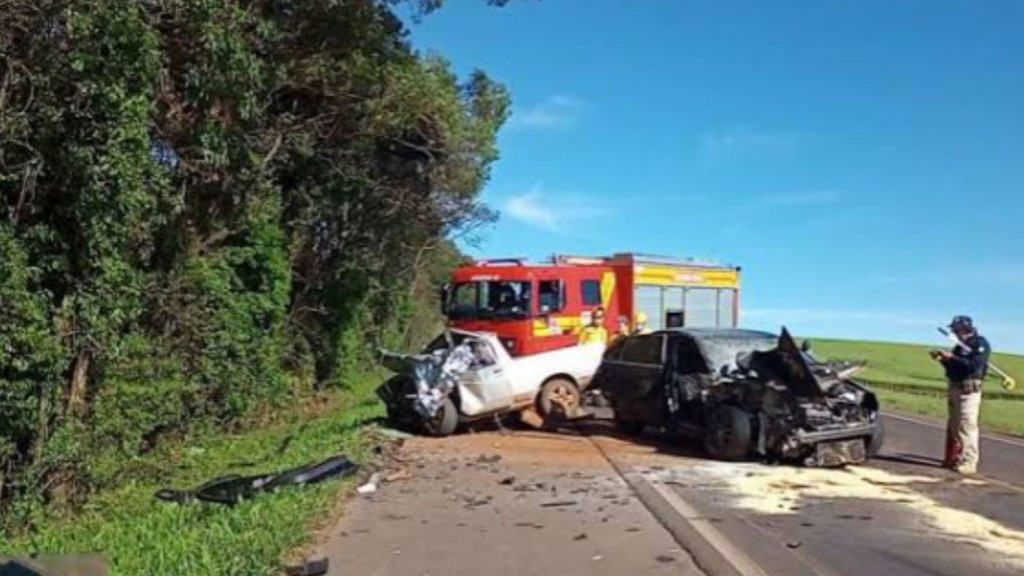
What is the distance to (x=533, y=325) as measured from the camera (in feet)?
72.1

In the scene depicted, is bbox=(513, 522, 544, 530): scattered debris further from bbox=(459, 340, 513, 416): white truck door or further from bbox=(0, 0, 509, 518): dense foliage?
bbox=(459, 340, 513, 416): white truck door

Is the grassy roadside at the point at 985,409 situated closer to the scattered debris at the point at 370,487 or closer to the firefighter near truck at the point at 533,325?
the firefighter near truck at the point at 533,325

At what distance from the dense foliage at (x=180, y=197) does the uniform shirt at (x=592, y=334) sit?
5.22 metres

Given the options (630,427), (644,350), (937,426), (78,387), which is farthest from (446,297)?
(78,387)

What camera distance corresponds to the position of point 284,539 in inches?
320

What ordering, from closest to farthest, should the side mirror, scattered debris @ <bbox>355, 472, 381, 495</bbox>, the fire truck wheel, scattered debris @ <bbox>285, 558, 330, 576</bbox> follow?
scattered debris @ <bbox>285, 558, 330, 576</bbox> → scattered debris @ <bbox>355, 472, 381, 495</bbox> → the fire truck wheel → the side mirror

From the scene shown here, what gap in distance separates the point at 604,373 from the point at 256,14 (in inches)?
318

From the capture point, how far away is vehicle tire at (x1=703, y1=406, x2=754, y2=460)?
46.0ft

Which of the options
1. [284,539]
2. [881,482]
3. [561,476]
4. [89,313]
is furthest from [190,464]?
[881,482]

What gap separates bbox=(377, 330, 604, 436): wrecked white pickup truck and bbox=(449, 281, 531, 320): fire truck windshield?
3.68m

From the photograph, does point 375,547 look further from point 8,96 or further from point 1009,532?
point 8,96

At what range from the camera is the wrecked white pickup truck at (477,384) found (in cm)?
1706

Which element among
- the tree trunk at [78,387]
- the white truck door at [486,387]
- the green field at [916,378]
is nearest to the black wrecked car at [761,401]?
the white truck door at [486,387]

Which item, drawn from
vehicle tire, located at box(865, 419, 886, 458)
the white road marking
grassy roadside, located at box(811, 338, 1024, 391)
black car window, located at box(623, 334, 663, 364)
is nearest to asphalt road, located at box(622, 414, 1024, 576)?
vehicle tire, located at box(865, 419, 886, 458)
